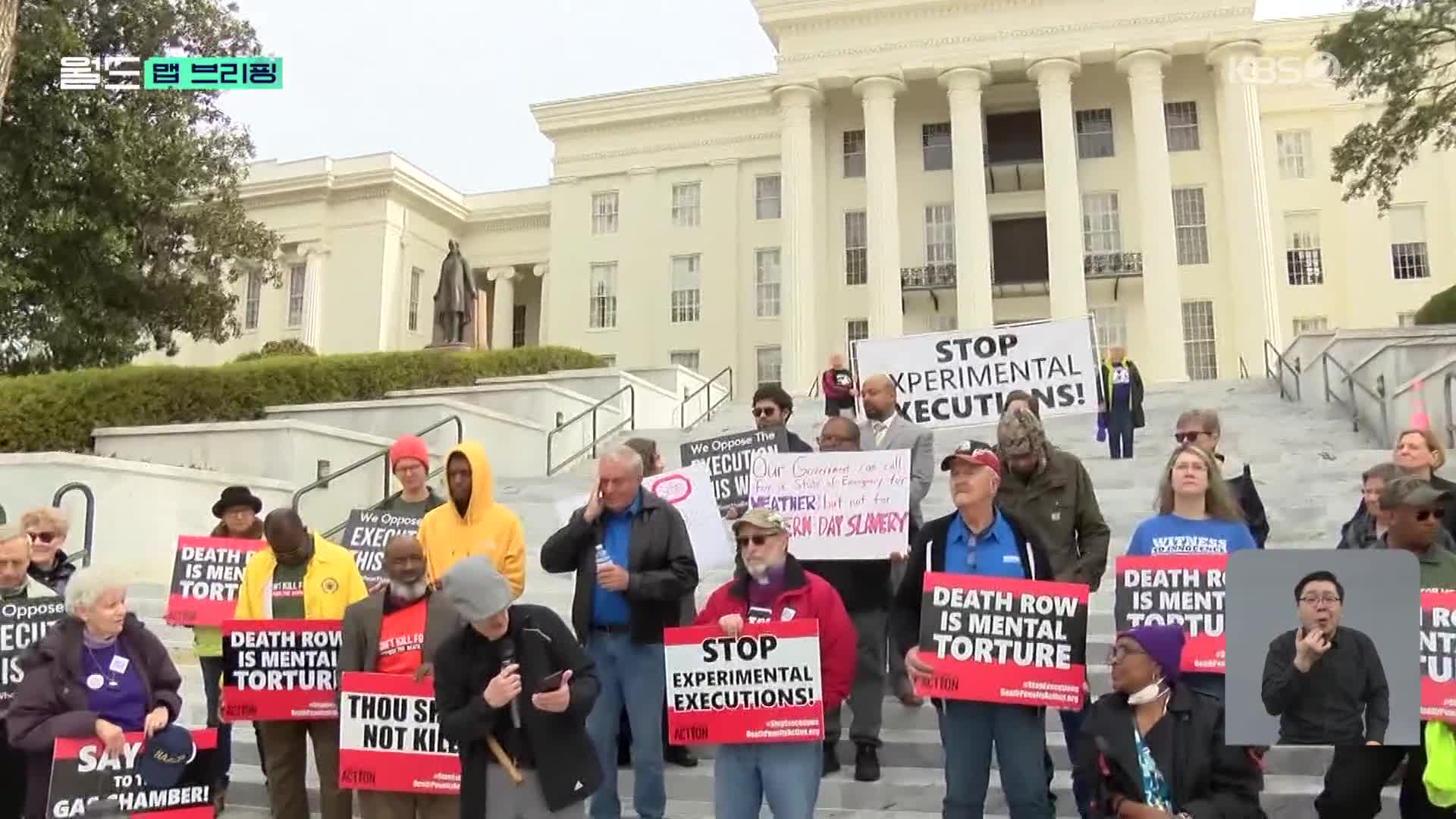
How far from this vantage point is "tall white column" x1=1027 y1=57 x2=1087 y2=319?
33.0 m

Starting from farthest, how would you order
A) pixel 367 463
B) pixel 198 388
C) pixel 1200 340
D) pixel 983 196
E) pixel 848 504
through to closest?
pixel 1200 340 < pixel 983 196 < pixel 198 388 < pixel 367 463 < pixel 848 504

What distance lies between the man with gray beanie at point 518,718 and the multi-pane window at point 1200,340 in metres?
33.5

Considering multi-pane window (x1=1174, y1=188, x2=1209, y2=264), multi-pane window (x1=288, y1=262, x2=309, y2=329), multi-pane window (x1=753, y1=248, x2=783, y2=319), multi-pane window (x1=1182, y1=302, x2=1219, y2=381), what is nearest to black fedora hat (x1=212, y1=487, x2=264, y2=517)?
multi-pane window (x1=1182, y1=302, x2=1219, y2=381)

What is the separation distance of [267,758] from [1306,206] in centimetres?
3756

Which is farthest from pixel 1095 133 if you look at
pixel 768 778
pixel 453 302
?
pixel 768 778

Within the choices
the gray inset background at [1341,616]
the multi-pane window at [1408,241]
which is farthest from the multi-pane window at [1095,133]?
the gray inset background at [1341,616]

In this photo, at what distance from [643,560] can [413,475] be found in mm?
1668

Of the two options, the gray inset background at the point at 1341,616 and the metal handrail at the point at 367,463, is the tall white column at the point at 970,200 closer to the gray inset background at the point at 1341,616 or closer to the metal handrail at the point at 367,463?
the metal handrail at the point at 367,463

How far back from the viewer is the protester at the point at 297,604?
5.27 m

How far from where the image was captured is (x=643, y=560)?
5199 mm

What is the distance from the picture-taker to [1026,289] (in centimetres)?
3581

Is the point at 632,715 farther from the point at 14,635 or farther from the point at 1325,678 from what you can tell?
the point at 1325,678

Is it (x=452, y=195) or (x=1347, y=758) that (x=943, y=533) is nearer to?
(x=1347, y=758)

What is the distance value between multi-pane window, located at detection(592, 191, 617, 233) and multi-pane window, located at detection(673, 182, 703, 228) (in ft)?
7.81
